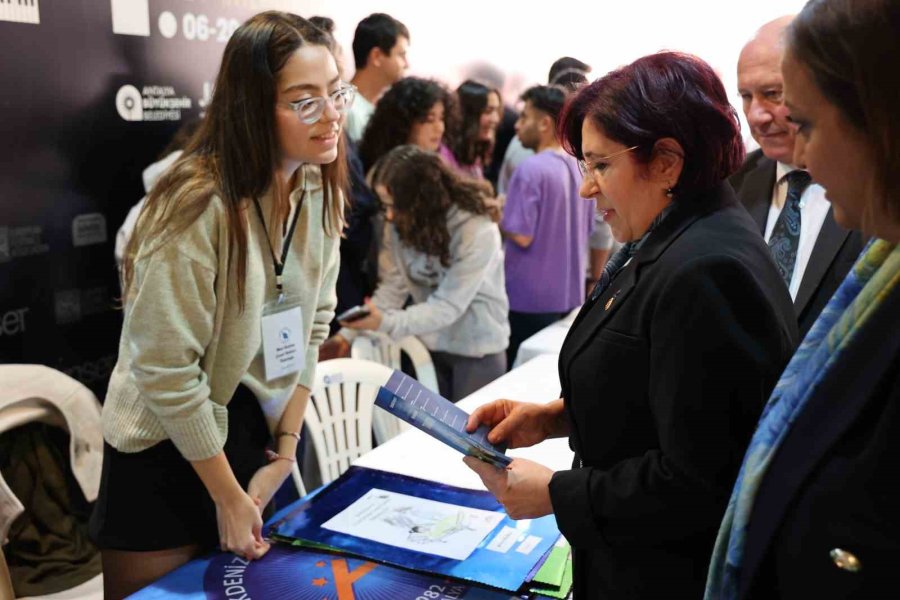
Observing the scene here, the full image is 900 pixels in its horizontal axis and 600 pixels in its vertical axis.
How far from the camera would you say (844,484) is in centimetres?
76

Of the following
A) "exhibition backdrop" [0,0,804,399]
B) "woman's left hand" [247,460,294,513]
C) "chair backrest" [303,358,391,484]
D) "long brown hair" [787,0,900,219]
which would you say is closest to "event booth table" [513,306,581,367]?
"chair backrest" [303,358,391,484]

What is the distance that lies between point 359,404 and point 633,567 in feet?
4.64

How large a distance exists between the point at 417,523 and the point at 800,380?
838mm

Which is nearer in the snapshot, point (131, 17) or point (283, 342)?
point (283, 342)

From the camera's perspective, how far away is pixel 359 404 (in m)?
2.41

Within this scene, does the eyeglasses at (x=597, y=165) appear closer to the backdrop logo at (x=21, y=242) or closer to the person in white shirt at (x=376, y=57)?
the backdrop logo at (x=21, y=242)

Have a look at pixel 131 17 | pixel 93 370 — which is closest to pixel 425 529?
pixel 93 370

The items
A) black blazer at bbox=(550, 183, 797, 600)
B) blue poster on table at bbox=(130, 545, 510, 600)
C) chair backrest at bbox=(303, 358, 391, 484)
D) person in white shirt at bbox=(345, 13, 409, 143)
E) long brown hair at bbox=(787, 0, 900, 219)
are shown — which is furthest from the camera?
person in white shirt at bbox=(345, 13, 409, 143)

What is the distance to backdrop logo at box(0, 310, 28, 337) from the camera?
→ 2.50 m

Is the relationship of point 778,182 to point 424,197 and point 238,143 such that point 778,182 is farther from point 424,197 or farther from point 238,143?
point 424,197

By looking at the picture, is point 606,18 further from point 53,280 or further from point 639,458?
point 639,458

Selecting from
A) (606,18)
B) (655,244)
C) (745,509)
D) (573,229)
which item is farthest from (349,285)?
(606,18)

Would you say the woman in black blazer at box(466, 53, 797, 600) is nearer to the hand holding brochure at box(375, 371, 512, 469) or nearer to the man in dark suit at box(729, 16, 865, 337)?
the hand holding brochure at box(375, 371, 512, 469)

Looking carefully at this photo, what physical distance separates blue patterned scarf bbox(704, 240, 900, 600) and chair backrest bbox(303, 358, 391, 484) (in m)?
1.54
